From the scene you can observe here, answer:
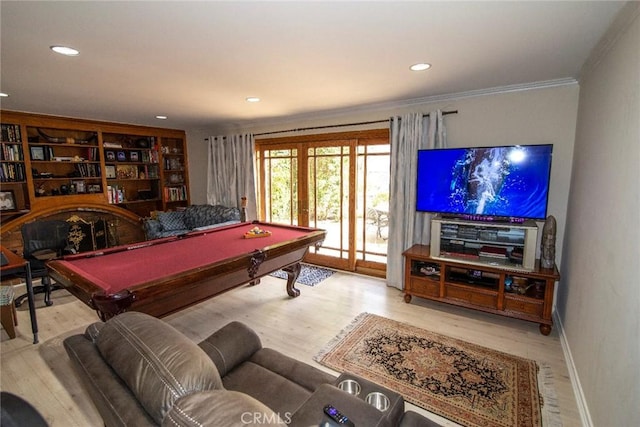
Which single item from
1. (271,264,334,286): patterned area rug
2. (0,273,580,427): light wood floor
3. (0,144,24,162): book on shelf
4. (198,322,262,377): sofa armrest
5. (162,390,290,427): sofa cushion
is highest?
(0,144,24,162): book on shelf

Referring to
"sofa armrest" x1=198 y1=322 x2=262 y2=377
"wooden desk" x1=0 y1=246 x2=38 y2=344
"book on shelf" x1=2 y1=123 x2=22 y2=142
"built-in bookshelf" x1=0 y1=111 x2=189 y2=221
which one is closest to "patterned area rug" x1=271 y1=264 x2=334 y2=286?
"sofa armrest" x1=198 y1=322 x2=262 y2=377

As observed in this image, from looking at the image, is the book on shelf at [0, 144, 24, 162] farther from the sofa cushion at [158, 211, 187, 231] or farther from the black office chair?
the sofa cushion at [158, 211, 187, 231]

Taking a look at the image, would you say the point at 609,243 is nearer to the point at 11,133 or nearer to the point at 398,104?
the point at 398,104

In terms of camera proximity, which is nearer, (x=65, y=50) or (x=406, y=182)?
(x=65, y=50)

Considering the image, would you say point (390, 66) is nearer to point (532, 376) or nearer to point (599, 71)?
point (599, 71)

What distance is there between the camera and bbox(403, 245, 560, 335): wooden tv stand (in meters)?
2.89

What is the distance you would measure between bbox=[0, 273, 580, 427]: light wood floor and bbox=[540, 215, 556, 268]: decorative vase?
0.66 meters

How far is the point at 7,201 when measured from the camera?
4.30m

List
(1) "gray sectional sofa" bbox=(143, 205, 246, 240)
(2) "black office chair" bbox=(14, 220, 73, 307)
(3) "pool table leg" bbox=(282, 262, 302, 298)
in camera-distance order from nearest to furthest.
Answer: (2) "black office chair" bbox=(14, 220, 73, 307) < (3) "pool table leg" bbox=(282, 262, 302, 298) < (1) "gray sectional sofa" bbox=(143, 205, 246, 240)

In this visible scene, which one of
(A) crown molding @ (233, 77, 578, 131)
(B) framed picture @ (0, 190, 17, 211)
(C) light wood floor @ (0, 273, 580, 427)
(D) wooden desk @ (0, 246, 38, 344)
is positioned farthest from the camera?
(B) framed picture @ (0, 190, 17, 211)

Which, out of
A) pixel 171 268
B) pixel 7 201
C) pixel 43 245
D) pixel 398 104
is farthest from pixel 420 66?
pixel 7 201

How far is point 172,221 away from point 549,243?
5.25 meters

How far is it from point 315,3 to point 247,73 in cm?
126

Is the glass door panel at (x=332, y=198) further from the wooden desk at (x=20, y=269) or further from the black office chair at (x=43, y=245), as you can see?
the black office chair at (x=43, y=245)
